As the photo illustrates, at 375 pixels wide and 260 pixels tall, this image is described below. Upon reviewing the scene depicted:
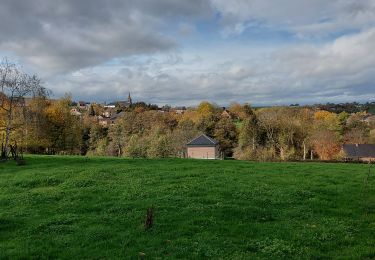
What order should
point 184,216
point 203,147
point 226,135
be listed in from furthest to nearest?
point 226,135 < point 203,147 < point 184,216

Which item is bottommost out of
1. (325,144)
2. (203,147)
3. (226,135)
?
(325,144)

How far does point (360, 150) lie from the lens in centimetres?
9131

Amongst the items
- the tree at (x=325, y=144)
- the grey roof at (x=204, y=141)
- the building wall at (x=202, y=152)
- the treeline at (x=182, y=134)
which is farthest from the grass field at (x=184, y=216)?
the tree at (x=325, y=144)

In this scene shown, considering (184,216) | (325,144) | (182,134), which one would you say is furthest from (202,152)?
(184,216)

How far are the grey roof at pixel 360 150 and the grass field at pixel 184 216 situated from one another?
70327 mm

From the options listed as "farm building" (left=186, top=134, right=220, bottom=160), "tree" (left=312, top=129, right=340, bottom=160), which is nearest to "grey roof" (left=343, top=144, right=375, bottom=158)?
"tree" (left=312, top=129, right=340, bottom=160)

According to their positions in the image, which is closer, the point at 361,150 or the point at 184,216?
the point at 184,216

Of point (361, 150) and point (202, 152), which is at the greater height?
point (202, 152)

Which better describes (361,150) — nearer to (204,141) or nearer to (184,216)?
(204,141)

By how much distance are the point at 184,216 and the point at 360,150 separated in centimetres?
8689

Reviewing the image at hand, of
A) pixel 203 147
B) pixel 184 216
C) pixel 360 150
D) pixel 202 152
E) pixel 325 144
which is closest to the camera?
pixel 184 216

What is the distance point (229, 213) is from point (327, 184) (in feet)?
32.4

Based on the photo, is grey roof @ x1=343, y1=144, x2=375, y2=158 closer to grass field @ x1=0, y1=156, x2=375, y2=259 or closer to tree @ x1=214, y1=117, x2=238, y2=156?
tree @ x1=214, y1=117, x2=238, y2=156

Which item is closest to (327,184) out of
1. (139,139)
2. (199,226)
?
(199,226)
